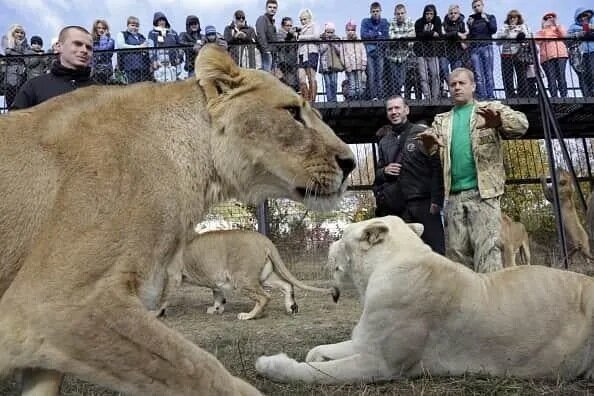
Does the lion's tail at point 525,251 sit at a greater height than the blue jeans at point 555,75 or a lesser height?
lesser

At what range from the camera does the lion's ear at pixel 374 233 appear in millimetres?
3717

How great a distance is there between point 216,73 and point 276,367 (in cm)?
170

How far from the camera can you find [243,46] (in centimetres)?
1038

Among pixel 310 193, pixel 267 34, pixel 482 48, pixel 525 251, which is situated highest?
pixel 267 34

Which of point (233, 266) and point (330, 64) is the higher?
point (330, 64)

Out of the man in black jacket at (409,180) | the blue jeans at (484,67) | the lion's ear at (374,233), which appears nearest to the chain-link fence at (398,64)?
the blue jeans at (484,67)

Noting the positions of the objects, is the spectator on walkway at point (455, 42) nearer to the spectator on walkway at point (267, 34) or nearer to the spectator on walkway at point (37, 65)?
the spectator on walkway at point (267, 34)

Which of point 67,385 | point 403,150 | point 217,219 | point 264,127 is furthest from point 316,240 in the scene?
point 264,127

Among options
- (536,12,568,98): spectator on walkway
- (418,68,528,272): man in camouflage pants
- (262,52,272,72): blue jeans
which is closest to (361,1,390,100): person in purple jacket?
(262,52,272,72): blue jeans

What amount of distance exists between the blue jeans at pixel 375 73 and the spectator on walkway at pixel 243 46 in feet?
6.57

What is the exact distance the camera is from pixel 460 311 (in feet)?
11.0

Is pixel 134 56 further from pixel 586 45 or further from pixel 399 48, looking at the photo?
pixel 586 45

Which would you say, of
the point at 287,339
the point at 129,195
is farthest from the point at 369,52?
the point at 129,195

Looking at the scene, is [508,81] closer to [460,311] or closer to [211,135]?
[460,311]
